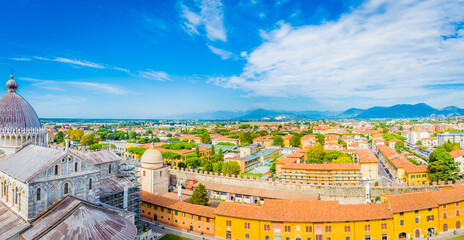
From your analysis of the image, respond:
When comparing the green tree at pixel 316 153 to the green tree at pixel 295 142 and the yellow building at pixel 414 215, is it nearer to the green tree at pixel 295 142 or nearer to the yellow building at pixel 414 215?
the yellow building at pixel 414 215

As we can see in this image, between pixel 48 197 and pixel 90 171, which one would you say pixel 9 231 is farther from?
pixel 90 171

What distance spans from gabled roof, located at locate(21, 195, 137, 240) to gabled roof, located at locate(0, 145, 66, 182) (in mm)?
2411

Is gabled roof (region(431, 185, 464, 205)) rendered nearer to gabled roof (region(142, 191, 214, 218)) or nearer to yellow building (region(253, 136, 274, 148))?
gabled roof (region(142, 191, 214, 218))

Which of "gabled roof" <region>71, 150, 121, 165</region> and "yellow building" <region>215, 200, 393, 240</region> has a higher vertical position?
"gabled roof" <region>71, 150, 121, 165</region>

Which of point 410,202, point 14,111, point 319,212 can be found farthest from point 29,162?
point 410,202

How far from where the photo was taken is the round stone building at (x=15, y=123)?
69.5 ft

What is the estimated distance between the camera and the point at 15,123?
21.6 metres

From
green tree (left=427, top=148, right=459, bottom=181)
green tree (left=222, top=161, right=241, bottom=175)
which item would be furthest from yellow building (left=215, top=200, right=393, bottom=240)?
green tree (left=427, top=148, right=459, bottom=181)

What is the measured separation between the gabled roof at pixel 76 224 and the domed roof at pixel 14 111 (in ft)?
29.3

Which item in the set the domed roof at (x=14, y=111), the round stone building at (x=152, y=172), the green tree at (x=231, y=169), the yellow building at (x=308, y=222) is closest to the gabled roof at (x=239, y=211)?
the yellow building at (x=308, y=222)

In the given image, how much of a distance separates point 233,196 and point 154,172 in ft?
36.2

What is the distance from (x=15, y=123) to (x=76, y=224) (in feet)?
38.8

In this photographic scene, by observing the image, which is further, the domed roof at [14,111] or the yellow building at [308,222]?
the yellow building at [308,222]

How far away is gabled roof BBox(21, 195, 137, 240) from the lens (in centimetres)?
1498
